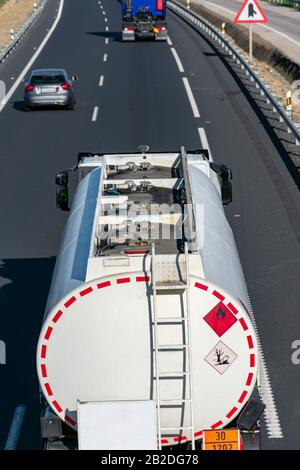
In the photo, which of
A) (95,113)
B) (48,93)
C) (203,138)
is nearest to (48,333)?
(203,138)

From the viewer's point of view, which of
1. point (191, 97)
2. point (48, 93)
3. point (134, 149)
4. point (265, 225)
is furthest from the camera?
point (191, 97)

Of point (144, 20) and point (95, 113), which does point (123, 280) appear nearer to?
point (95, 113)

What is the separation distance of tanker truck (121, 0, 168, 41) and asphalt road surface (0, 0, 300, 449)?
99cm

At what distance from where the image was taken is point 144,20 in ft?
175

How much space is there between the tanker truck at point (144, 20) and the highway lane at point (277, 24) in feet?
22.6

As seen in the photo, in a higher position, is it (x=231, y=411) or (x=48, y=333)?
(x=48, y=333)

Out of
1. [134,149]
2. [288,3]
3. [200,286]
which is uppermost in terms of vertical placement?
[288,3]

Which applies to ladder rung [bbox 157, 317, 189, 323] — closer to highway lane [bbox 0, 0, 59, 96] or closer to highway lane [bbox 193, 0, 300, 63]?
highway lane [bbox 0, 0, 59, 96]

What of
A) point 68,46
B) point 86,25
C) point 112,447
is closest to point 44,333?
point 112,447

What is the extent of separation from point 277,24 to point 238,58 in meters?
30.8

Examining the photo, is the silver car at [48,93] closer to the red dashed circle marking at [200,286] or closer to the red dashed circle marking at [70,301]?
the red dashed circle marking at [70,301]

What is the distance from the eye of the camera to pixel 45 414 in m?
9.34

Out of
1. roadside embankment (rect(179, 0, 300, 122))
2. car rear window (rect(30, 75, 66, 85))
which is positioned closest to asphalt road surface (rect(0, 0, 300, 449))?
car rear window (rect(30, 75, 66, 85))

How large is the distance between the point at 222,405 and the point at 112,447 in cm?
112
